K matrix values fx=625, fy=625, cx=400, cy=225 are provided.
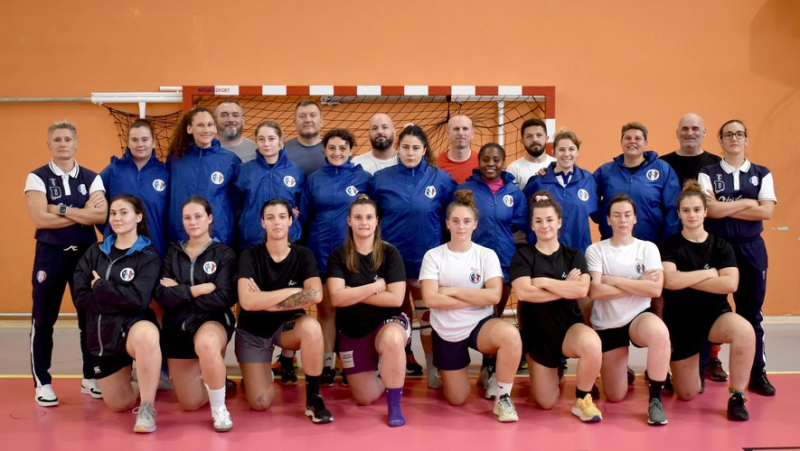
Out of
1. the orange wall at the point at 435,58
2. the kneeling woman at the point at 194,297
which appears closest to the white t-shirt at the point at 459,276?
the kneeling woman at the point at 194,297

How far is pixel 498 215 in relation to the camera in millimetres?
4512

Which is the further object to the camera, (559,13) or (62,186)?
(559,13)

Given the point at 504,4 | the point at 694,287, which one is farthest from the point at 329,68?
the point at 694,287

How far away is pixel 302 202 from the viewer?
4.64m

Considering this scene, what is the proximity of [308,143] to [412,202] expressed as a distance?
1.19m

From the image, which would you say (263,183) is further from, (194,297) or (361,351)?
(361,351)

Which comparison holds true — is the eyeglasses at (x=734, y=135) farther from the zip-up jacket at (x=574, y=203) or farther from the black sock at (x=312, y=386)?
the black sock at (x=312, y=386)

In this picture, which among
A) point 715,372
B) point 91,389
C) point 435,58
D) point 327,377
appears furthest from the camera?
point 435,58

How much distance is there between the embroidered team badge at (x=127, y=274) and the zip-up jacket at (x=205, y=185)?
511 millimetres

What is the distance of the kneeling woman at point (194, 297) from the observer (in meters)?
3.97

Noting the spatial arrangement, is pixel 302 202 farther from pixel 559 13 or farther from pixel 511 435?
pixel 559 13

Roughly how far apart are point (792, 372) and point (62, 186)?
5.70 m

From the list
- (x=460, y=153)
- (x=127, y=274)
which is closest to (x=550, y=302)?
(x=460, y=153)

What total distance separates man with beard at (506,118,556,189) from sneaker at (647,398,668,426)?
1.92 metres
